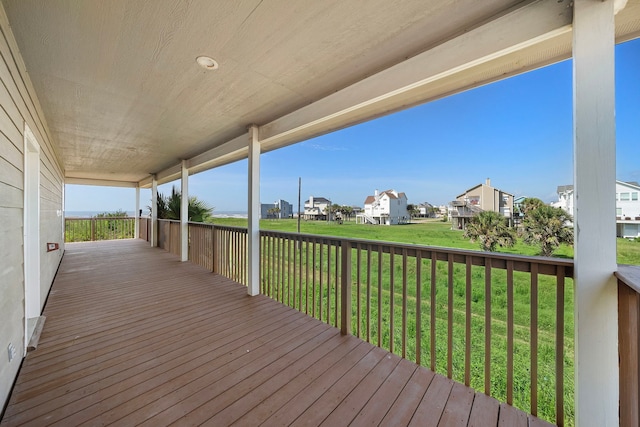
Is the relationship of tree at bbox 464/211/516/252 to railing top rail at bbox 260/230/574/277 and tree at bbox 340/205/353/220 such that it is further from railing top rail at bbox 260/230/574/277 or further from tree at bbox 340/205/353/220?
tree at bbox 340/205/353/220

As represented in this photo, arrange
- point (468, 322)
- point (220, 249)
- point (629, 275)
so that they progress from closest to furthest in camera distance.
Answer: point (629, 275) < point (468, 322) < point (220, 249)

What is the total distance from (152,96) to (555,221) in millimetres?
5488

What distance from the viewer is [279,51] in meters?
1.87

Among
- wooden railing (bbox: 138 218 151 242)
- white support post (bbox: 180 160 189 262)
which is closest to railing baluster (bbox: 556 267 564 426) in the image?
white support post (bbox: 180 160 189 262)

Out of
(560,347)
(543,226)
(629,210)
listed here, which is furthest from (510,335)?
(543,226)

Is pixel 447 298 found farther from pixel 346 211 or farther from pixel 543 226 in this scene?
pixel 346 211

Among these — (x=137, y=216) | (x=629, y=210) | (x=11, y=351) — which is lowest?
(x=11, y=351)

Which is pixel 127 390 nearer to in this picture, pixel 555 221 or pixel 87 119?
pixel 87 119

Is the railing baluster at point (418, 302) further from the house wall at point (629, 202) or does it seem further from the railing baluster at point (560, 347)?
the house wall at point (629, 202)

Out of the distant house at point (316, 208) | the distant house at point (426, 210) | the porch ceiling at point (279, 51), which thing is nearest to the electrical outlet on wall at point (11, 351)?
the porch ceiling at point (279, 51)

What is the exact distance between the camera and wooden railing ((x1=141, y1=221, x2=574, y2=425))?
154 cm

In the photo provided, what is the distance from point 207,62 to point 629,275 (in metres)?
2.92

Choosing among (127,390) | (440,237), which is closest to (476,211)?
(440,237)

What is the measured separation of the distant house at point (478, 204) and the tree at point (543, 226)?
321 millimetres
